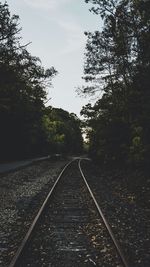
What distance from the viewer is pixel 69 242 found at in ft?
27.4

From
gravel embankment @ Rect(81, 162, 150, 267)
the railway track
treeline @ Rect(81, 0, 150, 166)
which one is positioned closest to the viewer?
the railway track

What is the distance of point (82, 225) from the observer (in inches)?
403

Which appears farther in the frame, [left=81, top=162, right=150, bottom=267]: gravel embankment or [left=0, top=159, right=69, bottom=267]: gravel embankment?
[left=0, top=159, right=69, bottom=267]: gravel embankment

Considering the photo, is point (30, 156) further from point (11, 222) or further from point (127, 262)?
point (127, 262)

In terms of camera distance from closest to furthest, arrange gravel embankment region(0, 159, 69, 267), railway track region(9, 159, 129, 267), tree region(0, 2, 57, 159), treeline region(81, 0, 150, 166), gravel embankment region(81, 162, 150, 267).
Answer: railway track region(9, 159, 129, 267), gravel embankment region(81, 162, 150, 267), gravel embankment region(0, 159, 69, 267), treeline region(81, 0, 150, 166), tree region(0, 2, 57, 159)

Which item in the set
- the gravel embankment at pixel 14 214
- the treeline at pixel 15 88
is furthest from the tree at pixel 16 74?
the gravel embankment at pixel 14 214

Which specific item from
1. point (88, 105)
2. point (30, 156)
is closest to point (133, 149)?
point (88, 105)

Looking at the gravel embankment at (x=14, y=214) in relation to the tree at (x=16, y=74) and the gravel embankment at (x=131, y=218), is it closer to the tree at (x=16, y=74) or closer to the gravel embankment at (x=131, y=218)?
the gravel embankment at (x=131, y=218)

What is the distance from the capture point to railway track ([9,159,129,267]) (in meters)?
6.93

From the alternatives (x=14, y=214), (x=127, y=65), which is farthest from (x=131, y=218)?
(x=127, y=65)

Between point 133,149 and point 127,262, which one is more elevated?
point 133,149

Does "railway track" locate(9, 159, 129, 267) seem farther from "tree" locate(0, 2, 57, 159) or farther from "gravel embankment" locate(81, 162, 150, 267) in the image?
"tree" locate(0, 2, 57, 159)

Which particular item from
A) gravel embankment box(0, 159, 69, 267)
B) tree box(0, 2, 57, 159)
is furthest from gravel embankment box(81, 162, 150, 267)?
tree box(0, 2, 57, 159)

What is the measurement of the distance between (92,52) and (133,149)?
7.50 meters
